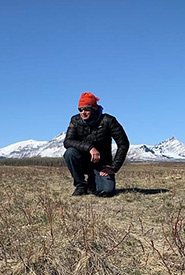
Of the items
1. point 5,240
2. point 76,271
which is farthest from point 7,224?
point 76,271

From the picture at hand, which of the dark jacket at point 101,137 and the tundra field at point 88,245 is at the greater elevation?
the dark jacket at point 101,137

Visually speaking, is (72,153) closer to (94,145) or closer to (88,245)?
(94,145)

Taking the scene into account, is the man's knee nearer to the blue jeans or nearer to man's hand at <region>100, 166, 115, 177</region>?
the blue jeans

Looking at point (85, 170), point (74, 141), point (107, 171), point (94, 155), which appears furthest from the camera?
point (85, 170)

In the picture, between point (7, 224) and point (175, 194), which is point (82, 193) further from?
point (7, 224)

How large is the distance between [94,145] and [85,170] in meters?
0.65

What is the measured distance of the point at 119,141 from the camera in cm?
675

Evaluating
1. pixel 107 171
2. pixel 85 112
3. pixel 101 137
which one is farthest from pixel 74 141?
pixel 107 171

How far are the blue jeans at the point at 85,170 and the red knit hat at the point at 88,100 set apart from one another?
3.10ft

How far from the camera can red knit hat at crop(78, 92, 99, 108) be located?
6.53 meters

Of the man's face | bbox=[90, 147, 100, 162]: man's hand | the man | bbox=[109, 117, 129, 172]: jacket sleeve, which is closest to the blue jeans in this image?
the man

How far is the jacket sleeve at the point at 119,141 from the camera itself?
670cm

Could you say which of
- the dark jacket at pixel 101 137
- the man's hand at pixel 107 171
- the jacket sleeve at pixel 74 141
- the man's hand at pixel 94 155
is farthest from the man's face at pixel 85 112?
the man's hand at pixel 107 171

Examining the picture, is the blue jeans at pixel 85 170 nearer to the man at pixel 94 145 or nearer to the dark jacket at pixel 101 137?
the man at pixel 94 145
